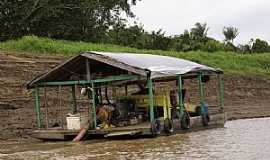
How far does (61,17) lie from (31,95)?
572 inches

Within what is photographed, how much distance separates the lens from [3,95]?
23297 millimetres

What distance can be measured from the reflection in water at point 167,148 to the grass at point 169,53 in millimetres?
12878

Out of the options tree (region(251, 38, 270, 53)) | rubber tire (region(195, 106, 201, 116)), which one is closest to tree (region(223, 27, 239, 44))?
tree (region(251, 38, 270, 53))

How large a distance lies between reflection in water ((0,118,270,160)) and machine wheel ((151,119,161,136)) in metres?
0.22

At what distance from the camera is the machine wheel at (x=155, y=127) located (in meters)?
18.1

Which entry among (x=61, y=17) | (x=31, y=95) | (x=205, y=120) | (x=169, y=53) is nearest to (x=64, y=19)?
(x=61, y=17)

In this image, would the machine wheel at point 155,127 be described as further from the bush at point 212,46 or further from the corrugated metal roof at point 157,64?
the bush at point 212,46

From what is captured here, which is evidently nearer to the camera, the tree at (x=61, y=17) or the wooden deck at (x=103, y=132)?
the wooden deck at (x=103, y=132)

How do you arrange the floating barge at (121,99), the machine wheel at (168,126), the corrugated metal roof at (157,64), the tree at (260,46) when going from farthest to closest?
the tree at (260,46), the machine wheel at (168,126), the corrugated metal roof at (157,64), the floating barge at (121,99)

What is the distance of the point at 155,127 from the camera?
1820 cm

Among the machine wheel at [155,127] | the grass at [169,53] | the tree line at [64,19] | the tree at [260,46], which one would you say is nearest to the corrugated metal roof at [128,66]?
the machine wheel at [155,127]

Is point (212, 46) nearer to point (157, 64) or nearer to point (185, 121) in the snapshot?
point (185, 121)

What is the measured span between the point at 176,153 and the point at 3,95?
1047 centimetres

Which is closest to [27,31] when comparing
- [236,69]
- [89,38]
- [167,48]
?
[89,38]
